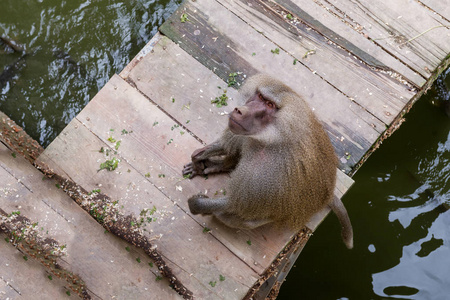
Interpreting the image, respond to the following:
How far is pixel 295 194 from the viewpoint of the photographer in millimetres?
3193

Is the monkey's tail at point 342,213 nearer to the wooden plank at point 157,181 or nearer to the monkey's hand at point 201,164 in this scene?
the wooden plank at point 157,181

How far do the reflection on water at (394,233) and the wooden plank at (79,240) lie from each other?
1.76 meters

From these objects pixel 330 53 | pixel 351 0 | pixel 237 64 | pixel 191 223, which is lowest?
pixel 191 223

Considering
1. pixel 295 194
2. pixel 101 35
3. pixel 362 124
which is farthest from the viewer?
pixel 101 35

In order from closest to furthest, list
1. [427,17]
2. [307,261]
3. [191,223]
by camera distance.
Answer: [191,223] → [427,17] → [307,261]

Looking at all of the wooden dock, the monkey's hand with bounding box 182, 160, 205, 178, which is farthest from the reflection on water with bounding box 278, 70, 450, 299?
the monkey's hand with bounding box 182, 160, 205, 178

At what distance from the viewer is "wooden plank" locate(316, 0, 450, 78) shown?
4.21 m

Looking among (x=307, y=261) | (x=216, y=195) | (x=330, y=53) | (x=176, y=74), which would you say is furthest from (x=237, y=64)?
(x=307, y=261)

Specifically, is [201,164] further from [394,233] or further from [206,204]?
[394,233]

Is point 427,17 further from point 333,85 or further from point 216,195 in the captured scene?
point 216,195

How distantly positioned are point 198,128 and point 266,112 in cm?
119

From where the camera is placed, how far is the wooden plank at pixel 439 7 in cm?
432

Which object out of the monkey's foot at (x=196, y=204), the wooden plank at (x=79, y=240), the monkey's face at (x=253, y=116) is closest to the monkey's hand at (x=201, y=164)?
the monkey's foot at (x=196, y=204)

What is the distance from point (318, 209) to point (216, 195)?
0.76m
